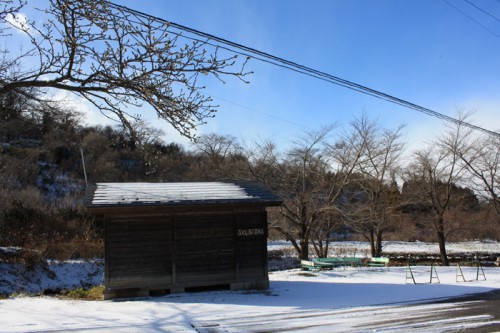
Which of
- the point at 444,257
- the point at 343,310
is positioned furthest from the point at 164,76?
the point at 444,257

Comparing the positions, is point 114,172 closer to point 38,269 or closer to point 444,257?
point 38,269

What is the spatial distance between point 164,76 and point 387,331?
6170mm

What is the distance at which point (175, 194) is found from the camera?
538 inches

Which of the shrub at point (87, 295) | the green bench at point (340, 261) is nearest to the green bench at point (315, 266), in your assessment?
the green bench at point (340, 261)

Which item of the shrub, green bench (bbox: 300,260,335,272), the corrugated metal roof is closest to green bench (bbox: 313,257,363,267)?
green bench (bbox: 300,260,335,272)

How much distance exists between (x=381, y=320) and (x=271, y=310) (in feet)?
9.20

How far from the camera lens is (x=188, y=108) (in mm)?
6395

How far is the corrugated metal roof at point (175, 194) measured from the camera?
12555mm

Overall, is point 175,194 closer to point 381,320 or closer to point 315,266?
point 381,320

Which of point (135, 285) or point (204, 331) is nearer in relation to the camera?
point (204, 331)

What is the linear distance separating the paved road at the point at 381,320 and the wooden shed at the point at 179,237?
3882 millimetres

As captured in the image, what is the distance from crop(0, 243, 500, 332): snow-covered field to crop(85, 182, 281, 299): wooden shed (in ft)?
1.83

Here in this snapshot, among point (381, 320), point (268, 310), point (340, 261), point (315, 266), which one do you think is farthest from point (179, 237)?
point (340, 261)

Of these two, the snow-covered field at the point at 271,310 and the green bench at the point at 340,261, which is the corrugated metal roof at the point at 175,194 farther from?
the green bench at the point at 340,261
